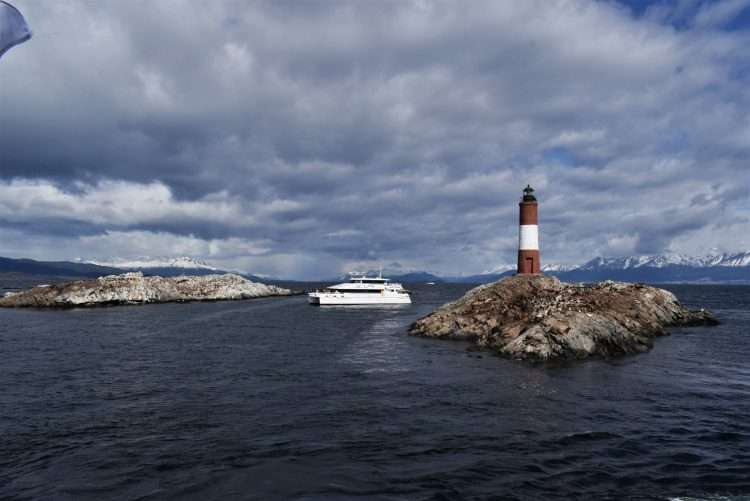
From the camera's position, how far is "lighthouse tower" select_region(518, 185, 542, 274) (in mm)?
49719

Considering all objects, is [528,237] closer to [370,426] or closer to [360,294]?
[370,426]

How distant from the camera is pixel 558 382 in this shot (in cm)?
2242

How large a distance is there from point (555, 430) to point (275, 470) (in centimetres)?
934

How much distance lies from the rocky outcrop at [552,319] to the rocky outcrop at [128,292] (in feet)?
219

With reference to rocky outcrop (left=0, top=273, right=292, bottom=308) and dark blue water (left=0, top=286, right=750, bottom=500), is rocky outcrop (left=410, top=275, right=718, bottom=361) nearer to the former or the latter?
dark blue water (left=0, top=286, right=750, bottom=500)

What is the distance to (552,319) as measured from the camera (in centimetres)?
3064

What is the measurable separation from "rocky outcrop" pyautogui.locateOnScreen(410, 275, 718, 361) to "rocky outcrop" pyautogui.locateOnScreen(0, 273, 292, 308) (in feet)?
219

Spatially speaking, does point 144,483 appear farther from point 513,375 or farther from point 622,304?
point 622,304

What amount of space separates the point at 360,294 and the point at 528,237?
45799 mm

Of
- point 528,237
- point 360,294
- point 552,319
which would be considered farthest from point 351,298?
point 552,319

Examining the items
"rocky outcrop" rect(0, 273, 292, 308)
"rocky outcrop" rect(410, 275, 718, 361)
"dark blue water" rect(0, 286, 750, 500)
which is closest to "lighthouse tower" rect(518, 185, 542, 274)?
"rocky outcrop" rect(410, 275, 718, 361)

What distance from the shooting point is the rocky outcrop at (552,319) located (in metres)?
29.1

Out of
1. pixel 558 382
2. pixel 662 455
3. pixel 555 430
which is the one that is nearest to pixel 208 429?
pixel 555 430

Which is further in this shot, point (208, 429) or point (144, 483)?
point (208, 429)
